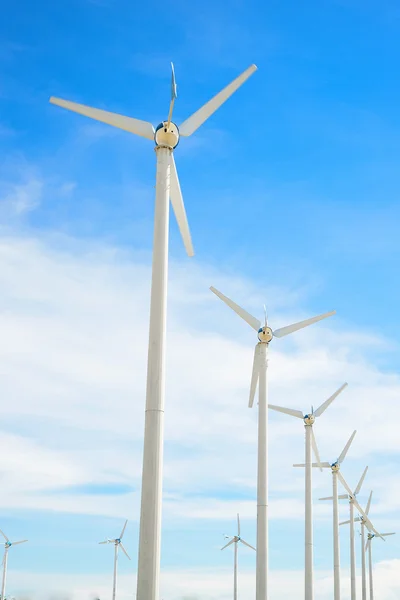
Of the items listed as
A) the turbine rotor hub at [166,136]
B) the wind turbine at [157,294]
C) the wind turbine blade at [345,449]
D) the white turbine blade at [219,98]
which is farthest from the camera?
the wind turbine blade at [345,449]

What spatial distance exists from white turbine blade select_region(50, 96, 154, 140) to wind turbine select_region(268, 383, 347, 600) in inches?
1617

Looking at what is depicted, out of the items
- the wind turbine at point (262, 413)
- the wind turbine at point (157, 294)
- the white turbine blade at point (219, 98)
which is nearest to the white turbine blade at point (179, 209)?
the wind turbine at point (157, 294)

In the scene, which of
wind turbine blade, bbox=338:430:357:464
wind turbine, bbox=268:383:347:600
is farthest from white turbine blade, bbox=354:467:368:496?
wind turbine, bbox=268:383:347:600

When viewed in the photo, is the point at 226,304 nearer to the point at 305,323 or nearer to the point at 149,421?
the point at 305,323

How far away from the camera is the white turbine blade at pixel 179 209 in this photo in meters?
29.7

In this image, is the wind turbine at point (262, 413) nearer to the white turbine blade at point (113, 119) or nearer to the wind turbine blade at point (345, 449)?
the white turbine blade at point (113, 119)

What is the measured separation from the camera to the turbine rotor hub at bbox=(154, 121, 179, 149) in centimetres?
2811

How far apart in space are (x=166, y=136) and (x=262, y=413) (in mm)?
22325

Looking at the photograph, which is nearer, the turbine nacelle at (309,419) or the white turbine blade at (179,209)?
the white turbine blade at (179,209)

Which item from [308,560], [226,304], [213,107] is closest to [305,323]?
[226,304]

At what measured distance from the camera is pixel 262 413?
45469 millimetres

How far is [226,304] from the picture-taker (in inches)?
2057

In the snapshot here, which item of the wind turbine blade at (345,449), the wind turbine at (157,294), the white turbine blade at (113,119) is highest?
the wind turbine blade at (345,449)

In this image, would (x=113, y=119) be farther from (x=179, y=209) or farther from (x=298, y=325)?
(x=298, y=325)
